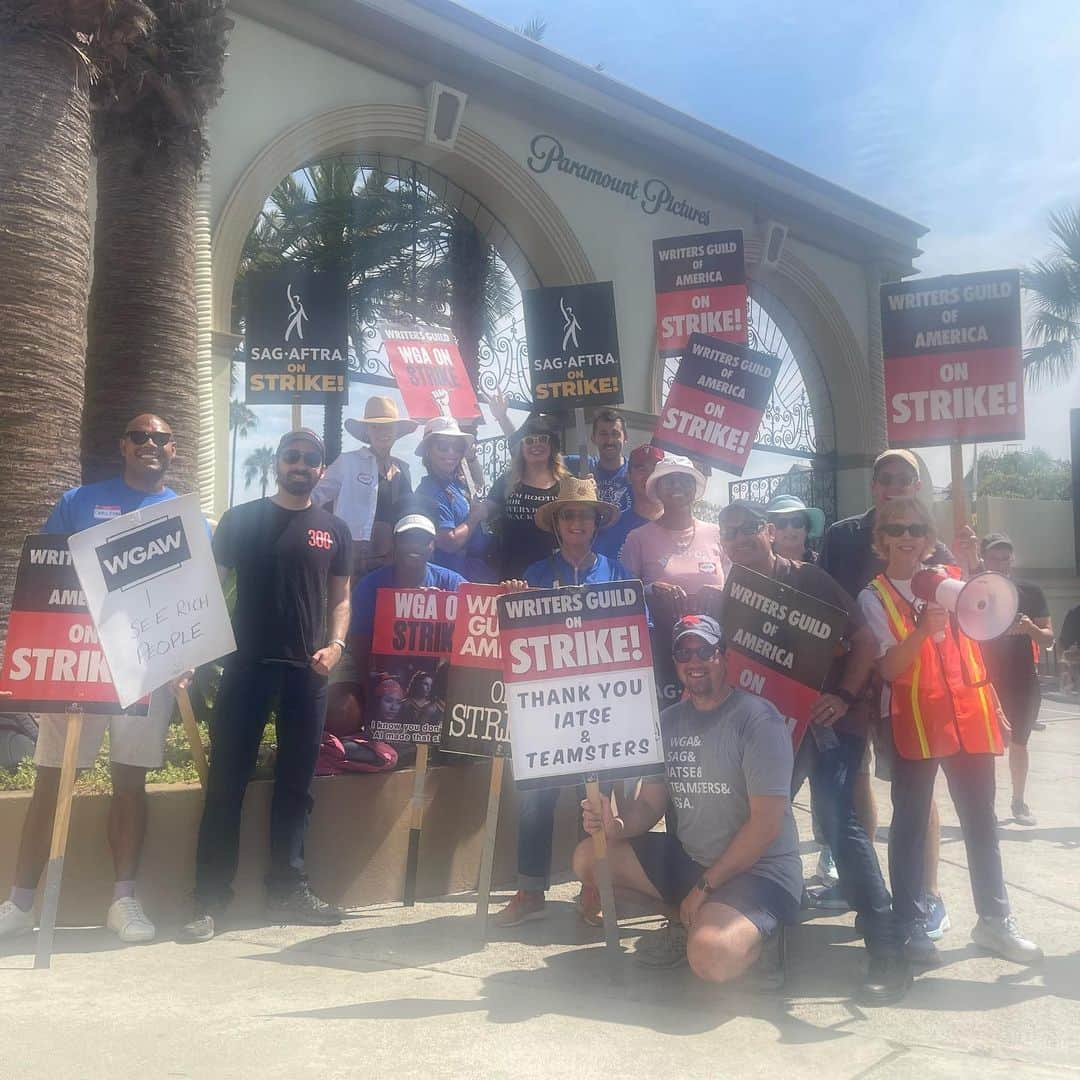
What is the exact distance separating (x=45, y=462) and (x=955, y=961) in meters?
4.75

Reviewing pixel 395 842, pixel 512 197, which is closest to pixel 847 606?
pixel 395 842

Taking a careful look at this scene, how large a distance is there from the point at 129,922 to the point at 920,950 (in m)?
3.12

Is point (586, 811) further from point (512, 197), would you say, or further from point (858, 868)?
point (512, 197)

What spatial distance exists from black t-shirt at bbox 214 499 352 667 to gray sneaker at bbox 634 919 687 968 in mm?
1894

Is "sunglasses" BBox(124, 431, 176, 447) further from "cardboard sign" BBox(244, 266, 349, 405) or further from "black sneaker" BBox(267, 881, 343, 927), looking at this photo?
"cardboard sign" BBox(244, 266, 349, 405)

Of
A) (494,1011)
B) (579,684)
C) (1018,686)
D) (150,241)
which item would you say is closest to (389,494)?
(150,241)

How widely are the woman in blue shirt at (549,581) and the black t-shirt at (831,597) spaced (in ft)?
2.45

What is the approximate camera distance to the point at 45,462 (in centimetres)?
565

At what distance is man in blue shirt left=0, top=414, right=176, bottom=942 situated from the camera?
15.0 feet

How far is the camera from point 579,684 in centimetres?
438

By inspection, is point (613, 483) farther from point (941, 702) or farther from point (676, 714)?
point (941, 702)

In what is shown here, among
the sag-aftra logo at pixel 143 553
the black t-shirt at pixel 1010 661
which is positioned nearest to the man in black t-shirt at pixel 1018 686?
the black t-shirt at pixel 1010 661

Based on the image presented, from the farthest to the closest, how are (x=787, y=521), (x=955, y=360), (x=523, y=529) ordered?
(x=523, y=529), (x=955, y=360), (x=787, y=521)

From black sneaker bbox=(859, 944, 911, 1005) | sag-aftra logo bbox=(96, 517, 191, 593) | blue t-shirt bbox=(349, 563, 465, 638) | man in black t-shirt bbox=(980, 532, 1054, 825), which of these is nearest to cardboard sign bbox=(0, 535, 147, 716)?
sag-aftra logo bbox=(96, 517, 191, 593)
